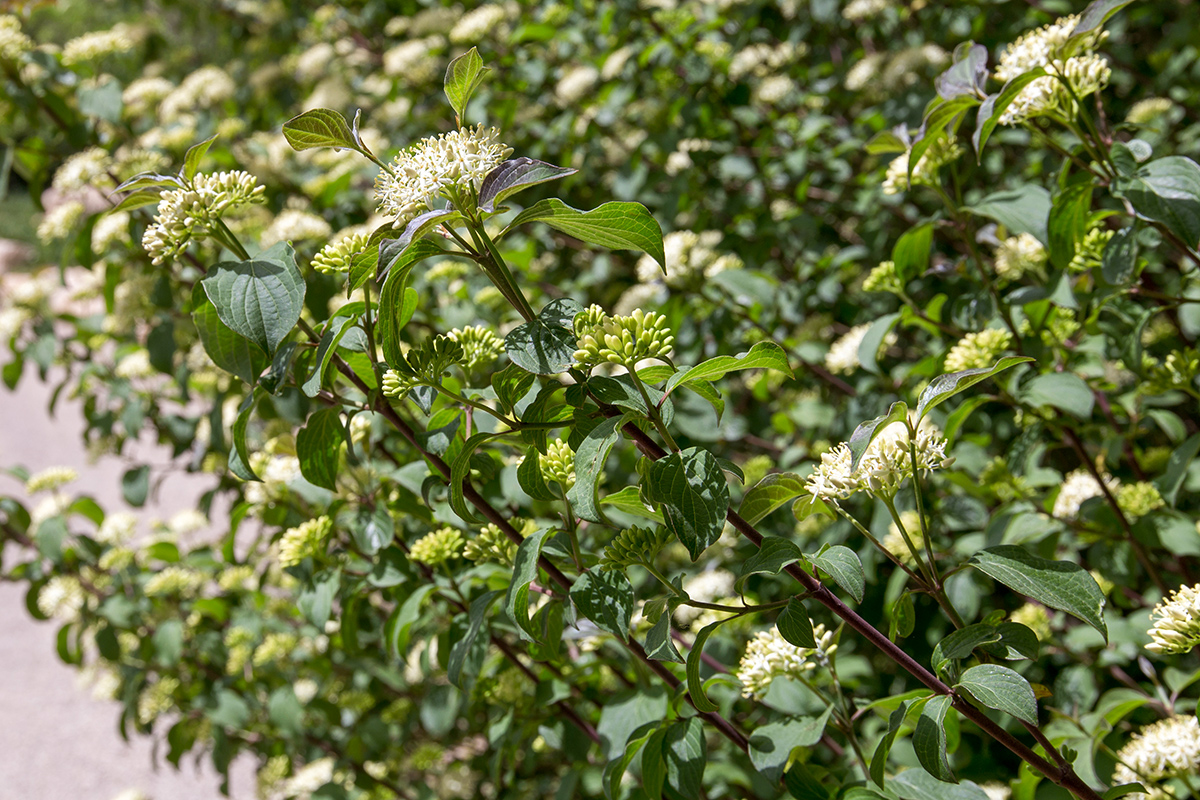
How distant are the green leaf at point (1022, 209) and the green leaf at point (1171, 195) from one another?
11cm

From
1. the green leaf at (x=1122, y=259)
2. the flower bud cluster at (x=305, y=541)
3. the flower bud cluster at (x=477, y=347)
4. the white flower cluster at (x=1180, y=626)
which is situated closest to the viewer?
the white flower cluster at (x=1180, y=626)

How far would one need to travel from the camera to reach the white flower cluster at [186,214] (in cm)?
84

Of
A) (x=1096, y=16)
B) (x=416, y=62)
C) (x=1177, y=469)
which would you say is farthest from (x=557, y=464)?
(x=416, y=62)

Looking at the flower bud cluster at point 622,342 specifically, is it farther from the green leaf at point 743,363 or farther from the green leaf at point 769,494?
the green leaf at point 769,494

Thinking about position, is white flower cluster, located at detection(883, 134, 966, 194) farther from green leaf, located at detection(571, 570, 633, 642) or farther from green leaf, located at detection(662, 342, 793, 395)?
green leaf, located at detection(571, 570, 633, 642)

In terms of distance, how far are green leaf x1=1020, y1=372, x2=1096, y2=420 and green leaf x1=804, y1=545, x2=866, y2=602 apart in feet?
1.92

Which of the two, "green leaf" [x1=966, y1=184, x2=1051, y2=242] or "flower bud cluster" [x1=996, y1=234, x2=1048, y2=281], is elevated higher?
"green leaf" [x1=966, y1=184, x2=1051, y2=242]

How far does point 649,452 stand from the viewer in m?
0.74

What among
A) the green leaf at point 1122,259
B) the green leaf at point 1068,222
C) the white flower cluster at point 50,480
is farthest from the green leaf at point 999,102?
the white flower cluster at point 50,480

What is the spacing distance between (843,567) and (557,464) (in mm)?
284

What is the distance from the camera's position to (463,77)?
0.72 m

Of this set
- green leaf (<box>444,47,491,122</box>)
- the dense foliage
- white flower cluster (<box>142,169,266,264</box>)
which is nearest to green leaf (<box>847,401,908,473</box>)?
the dense foliage

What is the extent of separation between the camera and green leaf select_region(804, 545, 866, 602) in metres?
0.67

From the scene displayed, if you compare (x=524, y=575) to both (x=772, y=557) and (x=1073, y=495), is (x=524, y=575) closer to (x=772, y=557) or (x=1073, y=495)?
(x=772, y=557)
